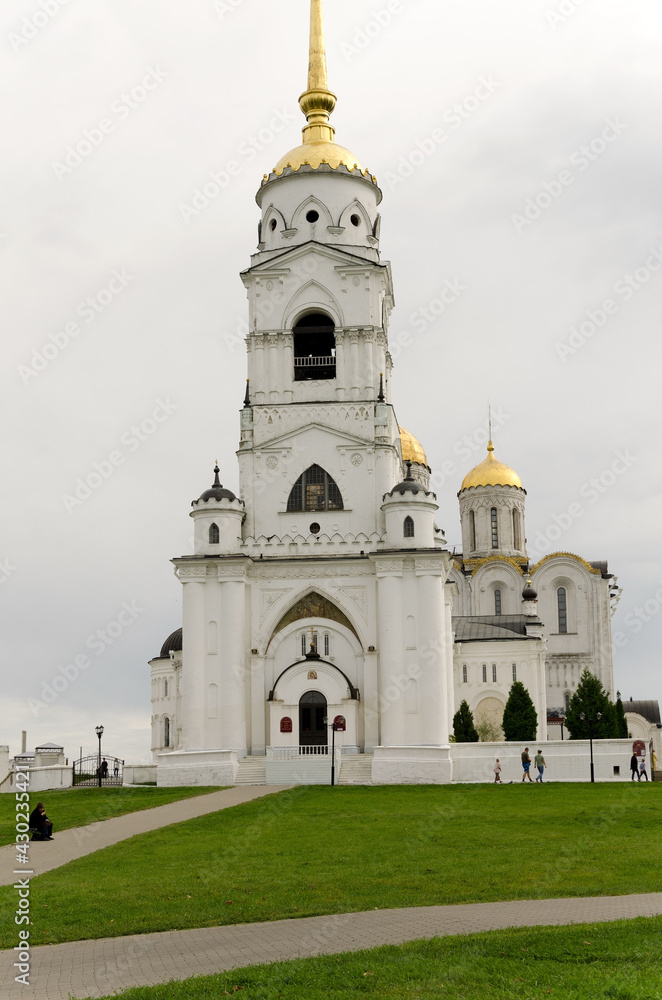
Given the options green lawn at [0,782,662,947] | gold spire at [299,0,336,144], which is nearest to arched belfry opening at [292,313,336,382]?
gold spire at [299,0,336,144]

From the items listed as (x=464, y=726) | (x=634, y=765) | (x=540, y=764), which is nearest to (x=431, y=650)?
(x=540, y=764)

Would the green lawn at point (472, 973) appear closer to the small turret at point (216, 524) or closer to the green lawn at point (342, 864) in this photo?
the green lawn at point (342, 864)

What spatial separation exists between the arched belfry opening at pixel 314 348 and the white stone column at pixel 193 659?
9.19m

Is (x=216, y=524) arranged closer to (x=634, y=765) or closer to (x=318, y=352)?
(x=318, y=352)

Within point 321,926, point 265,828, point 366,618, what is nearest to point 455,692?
point 366,618

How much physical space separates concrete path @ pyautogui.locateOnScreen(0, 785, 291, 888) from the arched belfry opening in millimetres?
17495

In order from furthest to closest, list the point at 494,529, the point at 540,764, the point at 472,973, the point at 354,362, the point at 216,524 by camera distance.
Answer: the point at 494,529 → the point at 354,362 → the point at 216,524 → the point at 540,764 → the point at 472,973

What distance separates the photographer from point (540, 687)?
52.3 metres

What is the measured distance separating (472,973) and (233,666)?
29200mm

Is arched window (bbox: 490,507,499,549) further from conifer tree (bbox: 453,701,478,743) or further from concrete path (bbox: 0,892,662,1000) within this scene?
concrete path (bbox: 0,892,662,1000)

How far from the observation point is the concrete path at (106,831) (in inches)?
686

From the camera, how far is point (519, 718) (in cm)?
4531

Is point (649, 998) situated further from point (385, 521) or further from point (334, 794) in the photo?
point (385, 521)

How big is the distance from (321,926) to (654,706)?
56023 millimetres
